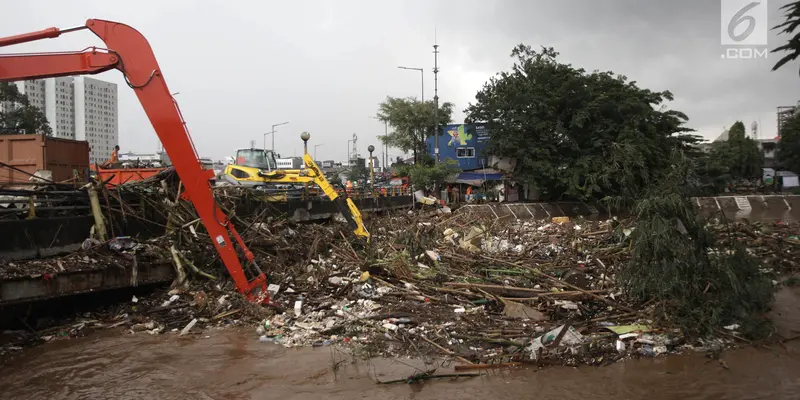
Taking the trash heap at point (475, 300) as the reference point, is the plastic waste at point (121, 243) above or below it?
above

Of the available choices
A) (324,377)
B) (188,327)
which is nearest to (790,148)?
(324,377)

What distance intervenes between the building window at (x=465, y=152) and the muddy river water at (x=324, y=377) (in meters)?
27.6

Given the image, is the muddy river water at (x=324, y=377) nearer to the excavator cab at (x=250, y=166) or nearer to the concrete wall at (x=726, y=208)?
the excavator cab at (x=250, y=166)

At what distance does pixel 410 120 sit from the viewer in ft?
116

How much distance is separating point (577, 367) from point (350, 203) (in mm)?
7312

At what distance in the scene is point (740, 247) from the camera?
660cm

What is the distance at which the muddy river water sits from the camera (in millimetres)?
4848

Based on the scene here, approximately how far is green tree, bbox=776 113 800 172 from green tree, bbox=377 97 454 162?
24.8m

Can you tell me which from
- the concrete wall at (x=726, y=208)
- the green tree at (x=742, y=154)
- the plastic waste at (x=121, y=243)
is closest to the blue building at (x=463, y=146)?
the concrete wall at (x=726, y=208)

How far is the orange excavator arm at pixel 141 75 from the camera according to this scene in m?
6.05

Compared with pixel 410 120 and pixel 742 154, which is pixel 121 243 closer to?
pixel 410 120

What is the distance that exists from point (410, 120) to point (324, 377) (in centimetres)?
3128

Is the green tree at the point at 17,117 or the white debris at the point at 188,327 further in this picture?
the green tree at the point at 17,117

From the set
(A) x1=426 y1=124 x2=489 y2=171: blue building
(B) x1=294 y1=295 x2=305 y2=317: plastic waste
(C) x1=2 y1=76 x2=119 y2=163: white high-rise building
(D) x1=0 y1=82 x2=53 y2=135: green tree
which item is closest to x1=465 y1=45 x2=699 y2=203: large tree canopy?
(A) x1=426 y1=124 x2=489 y2=171: blue building
